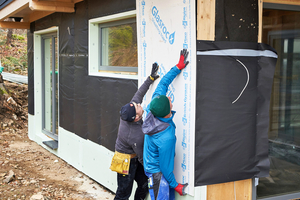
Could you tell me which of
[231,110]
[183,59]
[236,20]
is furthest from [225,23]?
[231,110]

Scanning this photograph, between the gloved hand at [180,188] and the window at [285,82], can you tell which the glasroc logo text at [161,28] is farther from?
the window at [285,82]

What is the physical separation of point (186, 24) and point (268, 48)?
1009mm

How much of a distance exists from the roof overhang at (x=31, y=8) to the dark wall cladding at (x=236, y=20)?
377 centimetres

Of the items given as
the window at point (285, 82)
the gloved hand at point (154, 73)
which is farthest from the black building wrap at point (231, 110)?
the window at point (285, 82)

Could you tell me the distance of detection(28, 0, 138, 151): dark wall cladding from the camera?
5273mm

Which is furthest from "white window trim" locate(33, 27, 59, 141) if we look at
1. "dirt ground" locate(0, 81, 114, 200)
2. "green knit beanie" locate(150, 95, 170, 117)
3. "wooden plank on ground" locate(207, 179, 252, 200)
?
"wooden plank on ground" locate(207, 179, 252, 200)

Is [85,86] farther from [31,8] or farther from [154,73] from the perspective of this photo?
[154,73]

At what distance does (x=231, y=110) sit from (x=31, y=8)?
4.66m

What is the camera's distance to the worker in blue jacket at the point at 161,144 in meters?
3.41

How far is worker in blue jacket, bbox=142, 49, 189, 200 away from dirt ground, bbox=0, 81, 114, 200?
2.06 metres

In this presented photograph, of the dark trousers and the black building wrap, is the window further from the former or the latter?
the dark trousers

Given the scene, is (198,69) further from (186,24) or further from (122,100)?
(122,100)

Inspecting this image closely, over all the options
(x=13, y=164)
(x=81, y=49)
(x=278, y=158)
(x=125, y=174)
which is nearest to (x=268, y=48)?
(x=125, y=174)

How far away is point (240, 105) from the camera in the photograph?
3.61 meters
